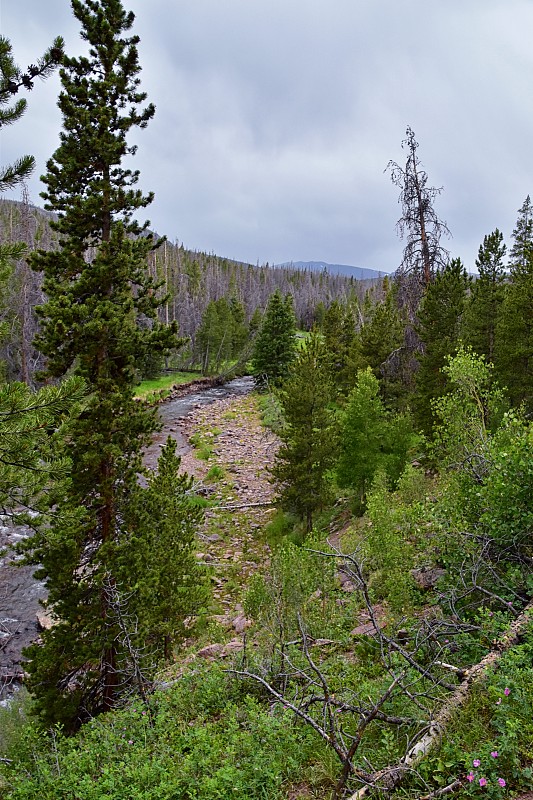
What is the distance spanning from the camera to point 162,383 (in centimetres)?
4791

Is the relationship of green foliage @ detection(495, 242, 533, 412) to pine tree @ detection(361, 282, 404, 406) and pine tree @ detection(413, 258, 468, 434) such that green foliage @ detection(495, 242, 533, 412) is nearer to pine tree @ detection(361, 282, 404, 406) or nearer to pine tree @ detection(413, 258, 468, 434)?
pine tree @ detection(413, 258, 468, 434)

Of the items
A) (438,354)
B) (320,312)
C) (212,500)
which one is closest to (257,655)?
(438,354)

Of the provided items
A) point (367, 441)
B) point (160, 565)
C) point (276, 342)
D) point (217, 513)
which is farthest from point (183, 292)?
point (160, 565)

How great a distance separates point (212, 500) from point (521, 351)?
47.1 feet

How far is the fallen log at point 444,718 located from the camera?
3.53 metres

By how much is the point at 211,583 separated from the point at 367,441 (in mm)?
7030

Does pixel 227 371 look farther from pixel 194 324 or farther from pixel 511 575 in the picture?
pixel 511 575

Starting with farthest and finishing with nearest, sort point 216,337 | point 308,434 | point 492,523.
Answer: point 216,337 < point 308,434 < point 492,523

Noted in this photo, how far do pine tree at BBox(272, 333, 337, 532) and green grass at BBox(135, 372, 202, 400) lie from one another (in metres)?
25.2

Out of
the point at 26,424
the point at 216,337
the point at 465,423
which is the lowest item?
the point at 26,424

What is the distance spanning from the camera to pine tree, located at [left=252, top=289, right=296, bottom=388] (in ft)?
133

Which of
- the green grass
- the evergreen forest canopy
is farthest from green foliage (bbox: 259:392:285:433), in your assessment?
the evergreen forest canopy

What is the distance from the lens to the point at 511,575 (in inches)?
216

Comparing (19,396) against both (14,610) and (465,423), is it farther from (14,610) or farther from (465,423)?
(14,610)
